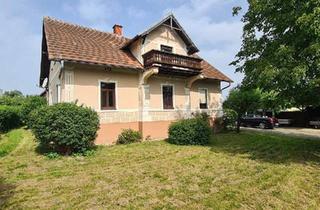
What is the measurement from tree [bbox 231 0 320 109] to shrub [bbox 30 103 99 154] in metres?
7.09

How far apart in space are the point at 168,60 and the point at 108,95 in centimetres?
424

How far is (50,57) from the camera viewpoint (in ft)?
40.8

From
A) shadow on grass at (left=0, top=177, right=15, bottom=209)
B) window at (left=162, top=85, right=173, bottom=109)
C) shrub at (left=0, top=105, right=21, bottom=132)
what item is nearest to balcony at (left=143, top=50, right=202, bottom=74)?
window at (left=162, top=85, right=173, bottom=109)

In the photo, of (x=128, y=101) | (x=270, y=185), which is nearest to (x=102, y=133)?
(x=128, y=101)

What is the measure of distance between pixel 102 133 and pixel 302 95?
9.98 m

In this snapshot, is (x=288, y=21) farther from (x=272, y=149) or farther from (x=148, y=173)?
(x=148, y=173)

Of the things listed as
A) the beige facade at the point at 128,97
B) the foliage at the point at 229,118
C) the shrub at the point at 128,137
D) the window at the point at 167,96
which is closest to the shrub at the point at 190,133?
the shrub at the point at 128,137

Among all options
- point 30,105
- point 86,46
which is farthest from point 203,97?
point 30,105

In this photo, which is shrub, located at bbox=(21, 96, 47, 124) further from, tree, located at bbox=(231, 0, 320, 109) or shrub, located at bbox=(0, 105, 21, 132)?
tree, located at bbox=(231, 0, 320, 109)

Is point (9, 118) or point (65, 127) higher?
point (9, 118)

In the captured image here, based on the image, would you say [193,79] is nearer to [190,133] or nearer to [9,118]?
[190,133]

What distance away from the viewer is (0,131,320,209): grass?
226 inches

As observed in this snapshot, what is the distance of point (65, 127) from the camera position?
1043 cm

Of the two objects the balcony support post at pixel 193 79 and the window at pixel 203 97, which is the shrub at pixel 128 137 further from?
the window at pixel 203 97
